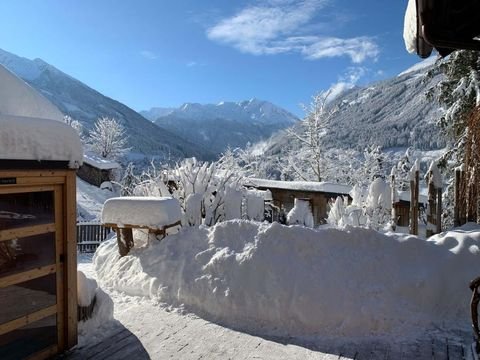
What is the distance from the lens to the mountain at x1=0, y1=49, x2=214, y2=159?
100019 mm

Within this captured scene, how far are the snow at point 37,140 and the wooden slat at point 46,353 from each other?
1920mm

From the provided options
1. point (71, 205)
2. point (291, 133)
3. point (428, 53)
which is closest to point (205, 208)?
point (71, 205)

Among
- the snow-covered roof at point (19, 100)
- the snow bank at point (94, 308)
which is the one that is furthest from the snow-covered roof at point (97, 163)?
the snow-covered roof at point (19, 100)

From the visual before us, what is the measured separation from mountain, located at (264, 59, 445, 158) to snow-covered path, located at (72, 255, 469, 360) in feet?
159

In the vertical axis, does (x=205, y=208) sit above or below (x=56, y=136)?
below

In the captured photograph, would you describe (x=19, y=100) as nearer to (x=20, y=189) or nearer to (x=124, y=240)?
(x=20, y=189)

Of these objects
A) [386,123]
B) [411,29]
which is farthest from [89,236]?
[386,123]

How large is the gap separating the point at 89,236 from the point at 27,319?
9559 millimetres

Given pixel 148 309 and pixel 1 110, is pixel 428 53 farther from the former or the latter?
pixel 148 309

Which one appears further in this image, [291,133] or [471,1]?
[291,133]

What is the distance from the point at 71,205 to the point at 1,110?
3.85 feet

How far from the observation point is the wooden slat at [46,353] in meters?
3.79

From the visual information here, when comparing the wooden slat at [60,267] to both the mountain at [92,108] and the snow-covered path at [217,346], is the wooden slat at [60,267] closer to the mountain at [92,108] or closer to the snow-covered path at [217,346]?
the snow-covered path at [217,346]

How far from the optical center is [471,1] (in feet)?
10.6
